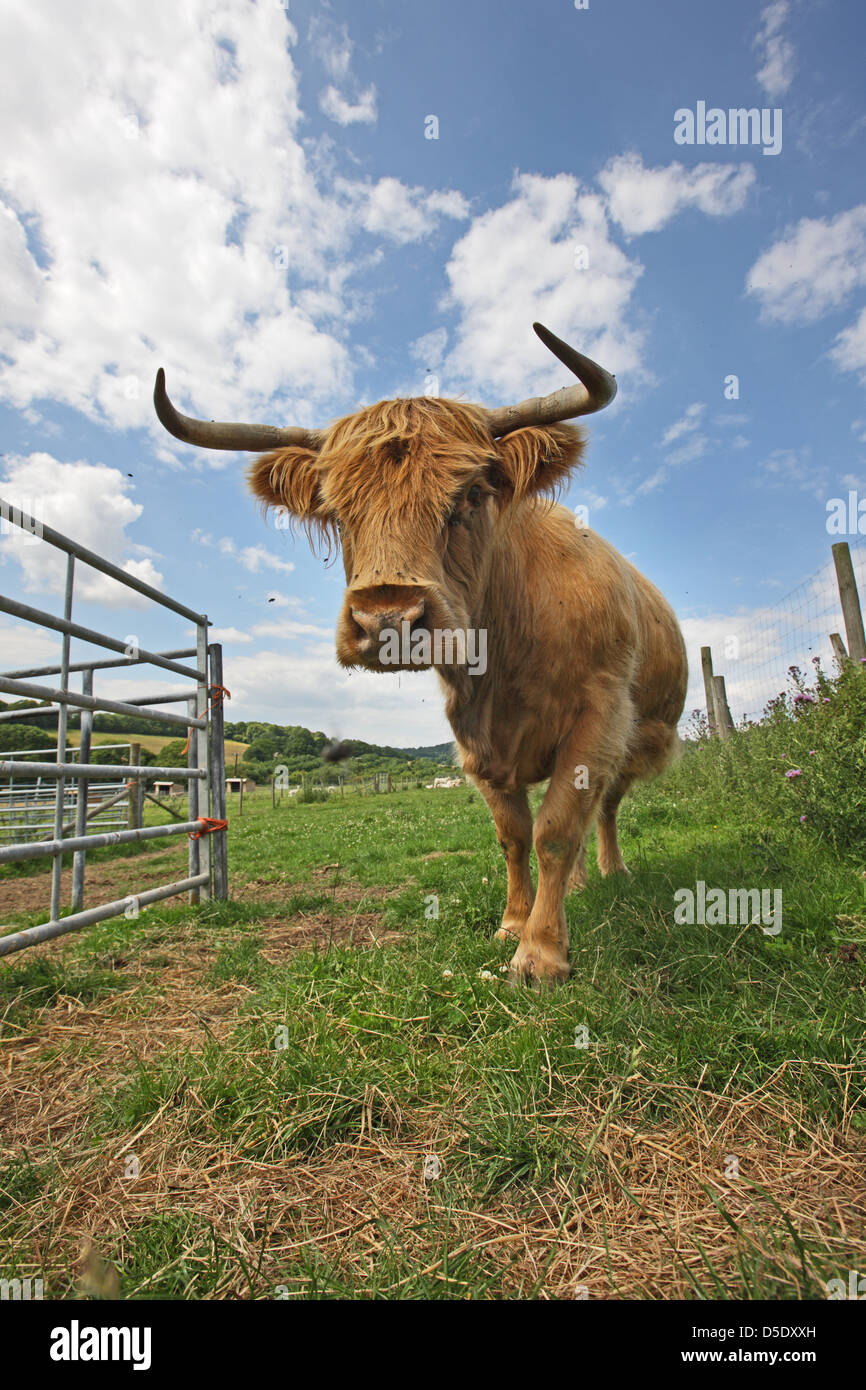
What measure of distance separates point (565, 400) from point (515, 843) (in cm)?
268

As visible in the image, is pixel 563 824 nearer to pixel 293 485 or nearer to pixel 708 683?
pixel 293 485

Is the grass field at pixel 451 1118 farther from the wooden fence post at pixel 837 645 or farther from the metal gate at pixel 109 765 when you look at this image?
the wooden fence post at pixel 837 645

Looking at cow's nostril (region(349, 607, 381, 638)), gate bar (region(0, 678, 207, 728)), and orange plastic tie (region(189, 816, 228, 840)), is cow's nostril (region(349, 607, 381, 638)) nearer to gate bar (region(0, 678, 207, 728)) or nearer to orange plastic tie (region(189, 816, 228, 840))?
gate bar (region(0, 678, 207, 728))

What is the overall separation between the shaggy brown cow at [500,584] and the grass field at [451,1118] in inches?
28.7

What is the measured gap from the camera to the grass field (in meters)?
1.49

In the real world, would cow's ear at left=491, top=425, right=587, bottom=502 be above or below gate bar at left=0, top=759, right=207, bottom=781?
above

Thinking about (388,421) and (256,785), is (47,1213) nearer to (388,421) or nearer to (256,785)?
(388,421)

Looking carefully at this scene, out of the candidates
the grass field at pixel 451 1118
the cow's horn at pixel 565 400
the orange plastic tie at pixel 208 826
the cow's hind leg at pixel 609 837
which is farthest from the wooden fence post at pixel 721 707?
the cow's horn at pixel 565 400

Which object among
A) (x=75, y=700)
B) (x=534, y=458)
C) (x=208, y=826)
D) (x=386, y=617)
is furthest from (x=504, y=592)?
(x=208, y=826)

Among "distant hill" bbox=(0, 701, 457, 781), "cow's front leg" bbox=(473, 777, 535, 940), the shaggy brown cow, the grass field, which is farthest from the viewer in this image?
"distant hill" bbox=(0, 701, 457, 781)

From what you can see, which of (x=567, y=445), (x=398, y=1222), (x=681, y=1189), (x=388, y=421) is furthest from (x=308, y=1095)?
(x=567, y=445)

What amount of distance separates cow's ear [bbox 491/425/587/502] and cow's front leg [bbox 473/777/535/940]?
1805 millimetres

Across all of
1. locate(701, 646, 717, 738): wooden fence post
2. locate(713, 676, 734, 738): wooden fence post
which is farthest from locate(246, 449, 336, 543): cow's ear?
locate(701, 646, 717, 738): wooden fence post

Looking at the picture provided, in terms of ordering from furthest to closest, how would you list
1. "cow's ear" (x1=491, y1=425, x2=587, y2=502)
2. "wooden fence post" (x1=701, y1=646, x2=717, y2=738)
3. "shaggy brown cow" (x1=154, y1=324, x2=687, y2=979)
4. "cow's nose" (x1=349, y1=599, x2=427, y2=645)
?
"wooden fence post" (x1=701, y1=646, x2=717, y2=738) → "cow's ear" (x1=491, y1=425, x2=587, y2=502) → "shaggy brown cow" (x1=154, y1=324, x2=687, y2=979) → "cow's nose" (x1=349, y1=599, x2=427, y2=645)
